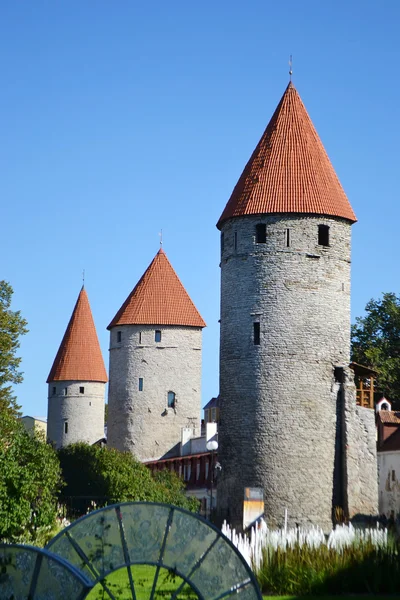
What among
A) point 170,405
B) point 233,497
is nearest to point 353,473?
point 233,497

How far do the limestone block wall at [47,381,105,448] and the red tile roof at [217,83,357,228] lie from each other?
25377 mm

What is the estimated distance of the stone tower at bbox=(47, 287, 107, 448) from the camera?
5672 cm

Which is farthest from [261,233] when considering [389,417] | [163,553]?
[163,553]

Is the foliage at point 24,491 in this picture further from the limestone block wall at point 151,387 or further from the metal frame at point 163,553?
the limestone block wall at point 151,387

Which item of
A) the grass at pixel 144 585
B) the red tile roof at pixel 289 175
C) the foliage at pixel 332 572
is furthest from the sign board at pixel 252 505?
the grass at pixel 144 585

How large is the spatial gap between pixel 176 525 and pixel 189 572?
476 millimetres

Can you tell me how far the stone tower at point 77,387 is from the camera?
56719 millimetres

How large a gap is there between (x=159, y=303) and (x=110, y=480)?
39.4 ft

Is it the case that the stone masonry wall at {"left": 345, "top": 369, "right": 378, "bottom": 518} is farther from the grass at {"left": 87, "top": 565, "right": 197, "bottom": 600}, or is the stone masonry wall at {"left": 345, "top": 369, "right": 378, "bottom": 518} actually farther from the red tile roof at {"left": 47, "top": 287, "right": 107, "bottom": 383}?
the red tile roof at {"left": 47, "top": 287, "right": 107, "bottom": 383}

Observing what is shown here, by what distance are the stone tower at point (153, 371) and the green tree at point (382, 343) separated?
6.71 metres

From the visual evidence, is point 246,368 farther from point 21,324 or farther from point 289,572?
point 289,572

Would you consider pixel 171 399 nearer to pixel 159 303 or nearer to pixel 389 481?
pixel 159 303

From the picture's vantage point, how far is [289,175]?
32.1 m

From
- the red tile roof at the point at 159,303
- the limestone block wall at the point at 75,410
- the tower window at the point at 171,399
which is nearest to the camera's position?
the tower window at the point at 171,399
